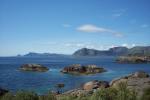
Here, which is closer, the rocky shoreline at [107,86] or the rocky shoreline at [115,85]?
the rocky shoreline at [107,86]

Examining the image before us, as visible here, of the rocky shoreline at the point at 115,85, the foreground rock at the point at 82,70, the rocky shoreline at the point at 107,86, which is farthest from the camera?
the foreground rock at the point at 82,70

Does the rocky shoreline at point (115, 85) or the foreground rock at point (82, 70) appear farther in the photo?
the foreground rock at point (82, 70)

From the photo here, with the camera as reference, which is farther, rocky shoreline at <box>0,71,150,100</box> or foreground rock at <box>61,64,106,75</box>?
foreground rock at <box>61,64,106,75</box>

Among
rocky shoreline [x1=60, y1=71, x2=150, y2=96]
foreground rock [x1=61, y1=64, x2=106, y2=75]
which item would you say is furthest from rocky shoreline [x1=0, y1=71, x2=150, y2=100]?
foreground rock [x1=61, y1=64, x2=106, y2=75]

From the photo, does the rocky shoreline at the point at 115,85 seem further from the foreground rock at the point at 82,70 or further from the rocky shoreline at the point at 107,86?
the foreground rock at the point at 82,70

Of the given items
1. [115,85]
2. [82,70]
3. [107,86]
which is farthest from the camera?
[82,70]

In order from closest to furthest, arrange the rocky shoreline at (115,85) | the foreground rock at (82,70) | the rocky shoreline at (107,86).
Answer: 1. the rocky shoreline at (107,86)
2. the rocky shoreline at (115,85)
3. the foreground rock at (82,70)

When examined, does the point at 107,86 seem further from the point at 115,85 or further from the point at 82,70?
the point at 82,70

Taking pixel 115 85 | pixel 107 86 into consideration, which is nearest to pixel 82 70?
pixel 107 86

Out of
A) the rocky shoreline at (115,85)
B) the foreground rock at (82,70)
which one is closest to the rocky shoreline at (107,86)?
the rocky shoreline at (115,85)

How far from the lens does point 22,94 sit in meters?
29.1

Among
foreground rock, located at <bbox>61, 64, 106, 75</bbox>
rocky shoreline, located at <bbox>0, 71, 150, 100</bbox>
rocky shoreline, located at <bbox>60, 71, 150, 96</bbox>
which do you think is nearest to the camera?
rocky shoreline, located at <bbox>0, 71, 150, 100</bbox>

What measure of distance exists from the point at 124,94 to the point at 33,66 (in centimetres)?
9999

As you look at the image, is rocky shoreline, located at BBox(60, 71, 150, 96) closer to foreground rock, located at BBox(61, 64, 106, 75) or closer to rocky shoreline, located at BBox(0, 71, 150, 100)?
rocky shoreline, located at BBox(0, 71, 150, 100)
